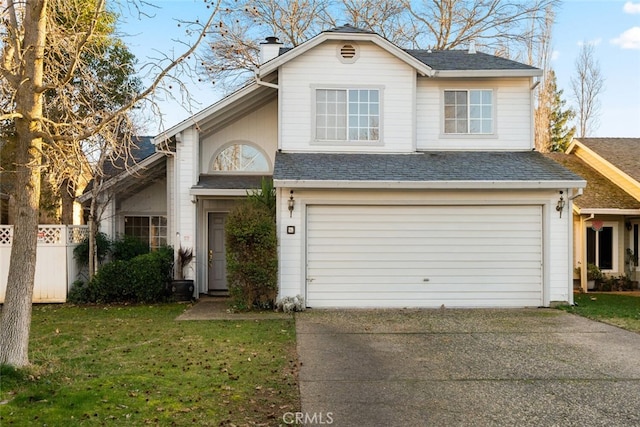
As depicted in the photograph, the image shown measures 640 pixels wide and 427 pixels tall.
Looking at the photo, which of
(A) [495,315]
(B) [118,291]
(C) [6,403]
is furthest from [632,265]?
(C) [6,403]

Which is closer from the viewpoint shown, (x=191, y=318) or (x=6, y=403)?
(x=6, y=403)

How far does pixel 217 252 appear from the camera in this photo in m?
14.0

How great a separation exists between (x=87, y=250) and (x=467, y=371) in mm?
9988

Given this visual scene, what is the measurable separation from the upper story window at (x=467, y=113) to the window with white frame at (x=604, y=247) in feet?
18.5

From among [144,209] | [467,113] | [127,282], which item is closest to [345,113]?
[467,113]

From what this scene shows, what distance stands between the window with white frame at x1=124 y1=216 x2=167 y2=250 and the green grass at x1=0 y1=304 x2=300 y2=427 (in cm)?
592

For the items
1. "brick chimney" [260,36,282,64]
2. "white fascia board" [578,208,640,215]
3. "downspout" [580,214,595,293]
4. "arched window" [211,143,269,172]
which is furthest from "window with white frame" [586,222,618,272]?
"brick chimney" [260,36,282,64]

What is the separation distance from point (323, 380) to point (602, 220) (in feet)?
43.5

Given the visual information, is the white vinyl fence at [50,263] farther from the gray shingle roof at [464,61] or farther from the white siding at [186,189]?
the gray shingle roof at [464,61]

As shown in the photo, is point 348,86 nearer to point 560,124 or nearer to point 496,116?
point 496,116

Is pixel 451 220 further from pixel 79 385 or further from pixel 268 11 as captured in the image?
pixel 268 11

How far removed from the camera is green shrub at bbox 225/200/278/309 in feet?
35.3

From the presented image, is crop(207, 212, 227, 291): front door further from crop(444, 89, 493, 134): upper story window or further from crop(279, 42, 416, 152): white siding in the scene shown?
crop(444, 89, 493, 134): upper story window

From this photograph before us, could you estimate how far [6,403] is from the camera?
200 inches
